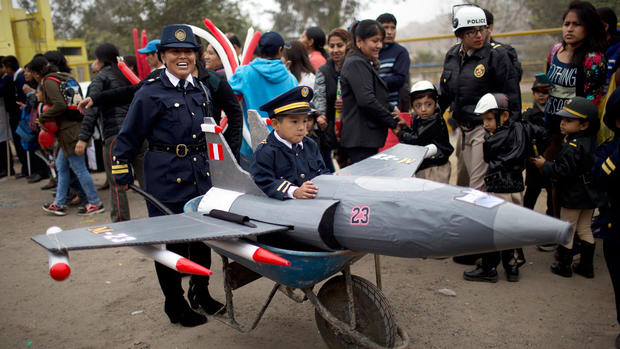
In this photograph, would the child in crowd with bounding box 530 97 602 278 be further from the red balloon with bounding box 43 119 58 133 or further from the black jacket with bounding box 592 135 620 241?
the red balloon with bounding box 43 119 58 133

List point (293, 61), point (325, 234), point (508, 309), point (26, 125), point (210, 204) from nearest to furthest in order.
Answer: point (325, 234) → point (210, 204) → point (508, 309) → point (293, 61) → point (26, 125)

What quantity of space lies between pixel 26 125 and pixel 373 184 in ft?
25.9

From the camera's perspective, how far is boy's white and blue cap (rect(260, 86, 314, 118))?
308 cm

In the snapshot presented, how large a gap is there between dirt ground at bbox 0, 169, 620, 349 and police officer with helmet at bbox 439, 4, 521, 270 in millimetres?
1038

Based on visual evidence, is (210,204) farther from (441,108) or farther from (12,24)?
(12,24)

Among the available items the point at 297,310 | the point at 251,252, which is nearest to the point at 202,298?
the point at 297,310

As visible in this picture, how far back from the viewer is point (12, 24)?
461 inches

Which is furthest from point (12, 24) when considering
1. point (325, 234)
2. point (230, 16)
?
point (230, 16)

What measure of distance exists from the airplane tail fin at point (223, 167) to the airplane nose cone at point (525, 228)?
1.49 m

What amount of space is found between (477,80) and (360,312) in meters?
2.60

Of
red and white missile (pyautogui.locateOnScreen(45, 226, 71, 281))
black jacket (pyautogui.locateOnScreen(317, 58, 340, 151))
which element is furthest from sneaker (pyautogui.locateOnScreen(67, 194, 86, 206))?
red and white missile (pyautogui.locateOnScreen(45, 226, 71, 281))

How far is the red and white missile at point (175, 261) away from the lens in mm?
2266

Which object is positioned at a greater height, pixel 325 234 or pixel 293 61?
pixel 293 61

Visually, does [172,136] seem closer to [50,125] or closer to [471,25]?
[471,25]
